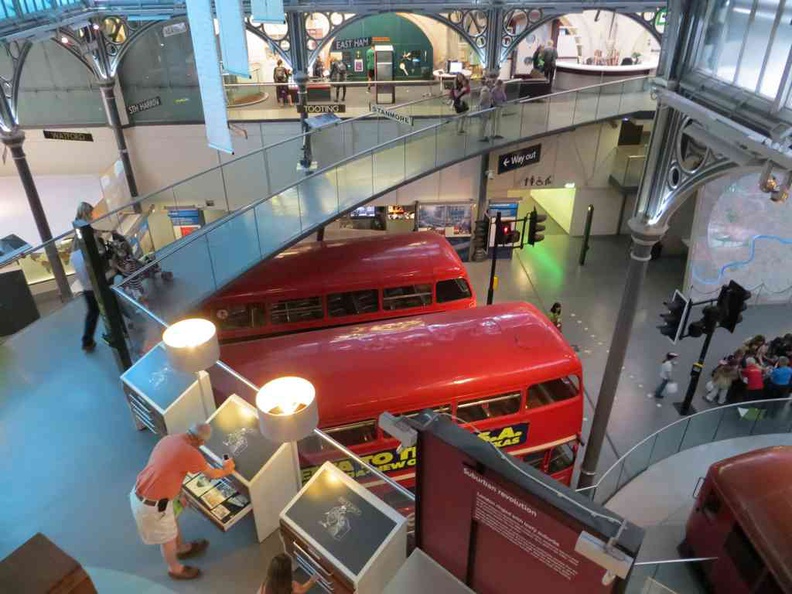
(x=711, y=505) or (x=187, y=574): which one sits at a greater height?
(x=187, y=574)

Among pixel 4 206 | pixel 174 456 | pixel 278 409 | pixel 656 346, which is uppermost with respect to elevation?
pixel 278 409

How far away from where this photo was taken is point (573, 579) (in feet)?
10.6

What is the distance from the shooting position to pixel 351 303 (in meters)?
11.4

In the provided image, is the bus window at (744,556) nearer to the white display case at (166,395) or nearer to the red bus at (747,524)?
the red bus at (747,524)

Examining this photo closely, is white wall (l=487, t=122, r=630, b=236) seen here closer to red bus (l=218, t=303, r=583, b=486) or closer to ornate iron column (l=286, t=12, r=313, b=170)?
ornate iron column (l=286, t=12, r=313, b=170)

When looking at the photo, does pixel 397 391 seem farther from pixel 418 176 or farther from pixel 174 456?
pixel 418 176

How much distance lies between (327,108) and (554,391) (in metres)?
12.0

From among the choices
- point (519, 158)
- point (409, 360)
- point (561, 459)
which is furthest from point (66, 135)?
point (561, 459)

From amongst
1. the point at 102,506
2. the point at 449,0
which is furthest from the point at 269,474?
the point at 449,0

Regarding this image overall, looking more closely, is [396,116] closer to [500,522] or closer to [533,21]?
[533,21]

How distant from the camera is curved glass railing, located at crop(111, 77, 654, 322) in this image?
9367mm

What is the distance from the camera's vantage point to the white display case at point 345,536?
4.01 metres

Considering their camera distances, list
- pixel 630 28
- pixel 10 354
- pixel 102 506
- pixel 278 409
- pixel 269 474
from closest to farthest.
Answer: pixel 278 409 < pixel 269 474 < pixel 102 506 < pixel 10 354 < pixel 630 28

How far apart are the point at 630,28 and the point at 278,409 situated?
2562 cm
